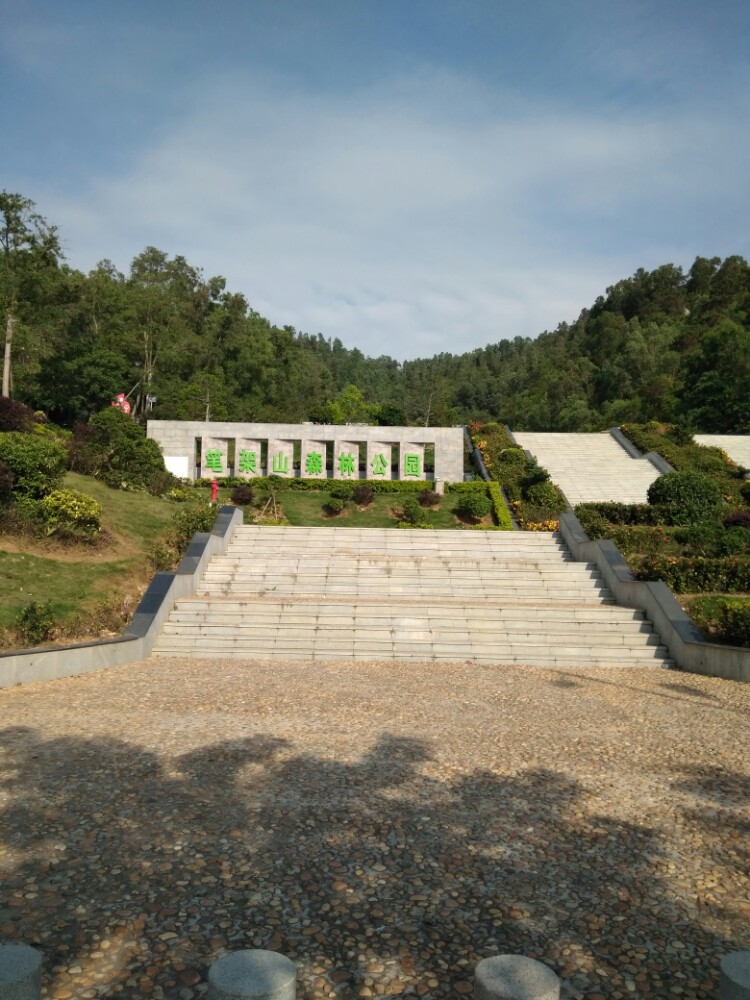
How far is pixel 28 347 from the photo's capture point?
28.3m

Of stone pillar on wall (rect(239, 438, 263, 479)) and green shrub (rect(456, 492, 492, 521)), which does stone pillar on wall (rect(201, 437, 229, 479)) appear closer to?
stone pillar on wall (rect(239, 438, 263, 479))

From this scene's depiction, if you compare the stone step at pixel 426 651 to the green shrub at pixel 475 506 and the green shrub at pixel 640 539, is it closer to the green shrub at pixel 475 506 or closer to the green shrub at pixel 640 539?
the green shrub at pixel 640 539

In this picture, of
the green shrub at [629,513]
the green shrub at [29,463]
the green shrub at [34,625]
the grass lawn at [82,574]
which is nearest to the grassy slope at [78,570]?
the grass lawn at [82,574]

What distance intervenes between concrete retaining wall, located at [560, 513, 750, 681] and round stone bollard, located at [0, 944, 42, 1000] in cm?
992

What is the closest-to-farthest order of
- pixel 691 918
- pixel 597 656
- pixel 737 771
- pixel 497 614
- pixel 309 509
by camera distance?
pixel 691 918
pixel 737 771
pixel 597 656
pixel 497 614
pixel 309 509

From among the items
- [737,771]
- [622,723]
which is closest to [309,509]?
[622,723]

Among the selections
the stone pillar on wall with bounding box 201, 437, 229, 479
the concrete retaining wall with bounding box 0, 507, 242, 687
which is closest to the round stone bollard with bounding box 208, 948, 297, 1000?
the concrete retaining wall with bounding box 0, 507, 242, 687

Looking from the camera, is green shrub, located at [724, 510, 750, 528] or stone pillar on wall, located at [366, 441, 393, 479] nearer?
green shrub, located at [724, 510, 750, 528]

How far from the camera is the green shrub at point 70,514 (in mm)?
14148

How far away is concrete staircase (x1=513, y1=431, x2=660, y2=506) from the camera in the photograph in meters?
26.9

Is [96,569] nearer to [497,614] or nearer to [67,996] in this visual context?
[497,614]

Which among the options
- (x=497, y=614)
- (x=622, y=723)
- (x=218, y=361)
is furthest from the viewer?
(x=218, y=361)

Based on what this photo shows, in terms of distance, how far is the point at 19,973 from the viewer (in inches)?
108

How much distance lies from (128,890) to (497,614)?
9.47 metres
